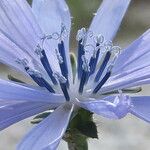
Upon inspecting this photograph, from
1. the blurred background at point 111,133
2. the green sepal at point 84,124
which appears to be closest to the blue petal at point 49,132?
the green sepal at point 84,124

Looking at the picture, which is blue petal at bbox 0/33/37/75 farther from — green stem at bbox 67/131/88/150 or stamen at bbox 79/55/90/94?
green stem at bbox 67/131/88/150

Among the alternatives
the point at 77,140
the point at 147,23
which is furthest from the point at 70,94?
the point at 147,23

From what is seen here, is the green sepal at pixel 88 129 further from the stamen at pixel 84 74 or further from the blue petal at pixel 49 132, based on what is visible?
the stamen at pixel 84 74

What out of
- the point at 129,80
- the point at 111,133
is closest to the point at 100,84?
the point at 129,80

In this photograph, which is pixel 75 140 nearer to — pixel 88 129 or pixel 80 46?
pixel 88 129

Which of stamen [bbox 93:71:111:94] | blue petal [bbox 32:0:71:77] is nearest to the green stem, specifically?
stamen [bbox 93:71:111:94]

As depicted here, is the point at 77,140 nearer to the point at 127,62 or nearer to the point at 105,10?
the point at 127,62
